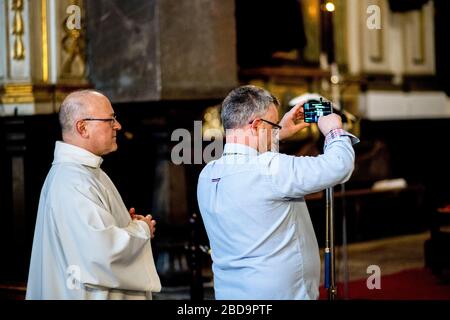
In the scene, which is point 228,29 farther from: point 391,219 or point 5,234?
point 391,219

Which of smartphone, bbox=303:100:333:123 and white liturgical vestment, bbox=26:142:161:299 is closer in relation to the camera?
white liturgical vestment, bbox=26:142:161:299

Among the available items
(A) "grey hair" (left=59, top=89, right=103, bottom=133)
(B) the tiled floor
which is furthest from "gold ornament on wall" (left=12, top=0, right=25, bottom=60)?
(A) "grey hair" (left=59, top=89, right=103, bottom=133)

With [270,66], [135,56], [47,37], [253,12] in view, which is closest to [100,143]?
[135,56]

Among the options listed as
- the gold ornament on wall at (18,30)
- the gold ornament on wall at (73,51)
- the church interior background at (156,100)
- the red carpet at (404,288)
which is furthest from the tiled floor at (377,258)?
the gold ornament on wall at (18,30)

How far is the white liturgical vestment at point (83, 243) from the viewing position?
3.24 metres

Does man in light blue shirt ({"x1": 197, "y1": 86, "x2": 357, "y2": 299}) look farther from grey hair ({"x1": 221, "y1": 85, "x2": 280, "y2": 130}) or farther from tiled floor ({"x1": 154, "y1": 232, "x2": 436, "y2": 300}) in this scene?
tiled floor ({"x1": 154, "y1": 232, "x2": 436, "y2": 300})

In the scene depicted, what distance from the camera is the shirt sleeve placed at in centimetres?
323

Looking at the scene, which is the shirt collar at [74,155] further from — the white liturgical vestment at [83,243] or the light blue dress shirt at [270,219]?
the light blue dress shirt at [270,219]

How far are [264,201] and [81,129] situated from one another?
83 centimetres

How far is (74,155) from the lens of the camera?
347cm

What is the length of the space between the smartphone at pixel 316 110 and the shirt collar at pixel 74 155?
0.96m

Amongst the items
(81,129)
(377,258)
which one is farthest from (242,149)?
(377,258)

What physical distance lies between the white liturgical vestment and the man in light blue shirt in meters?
0.35

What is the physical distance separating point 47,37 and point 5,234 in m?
1.87
